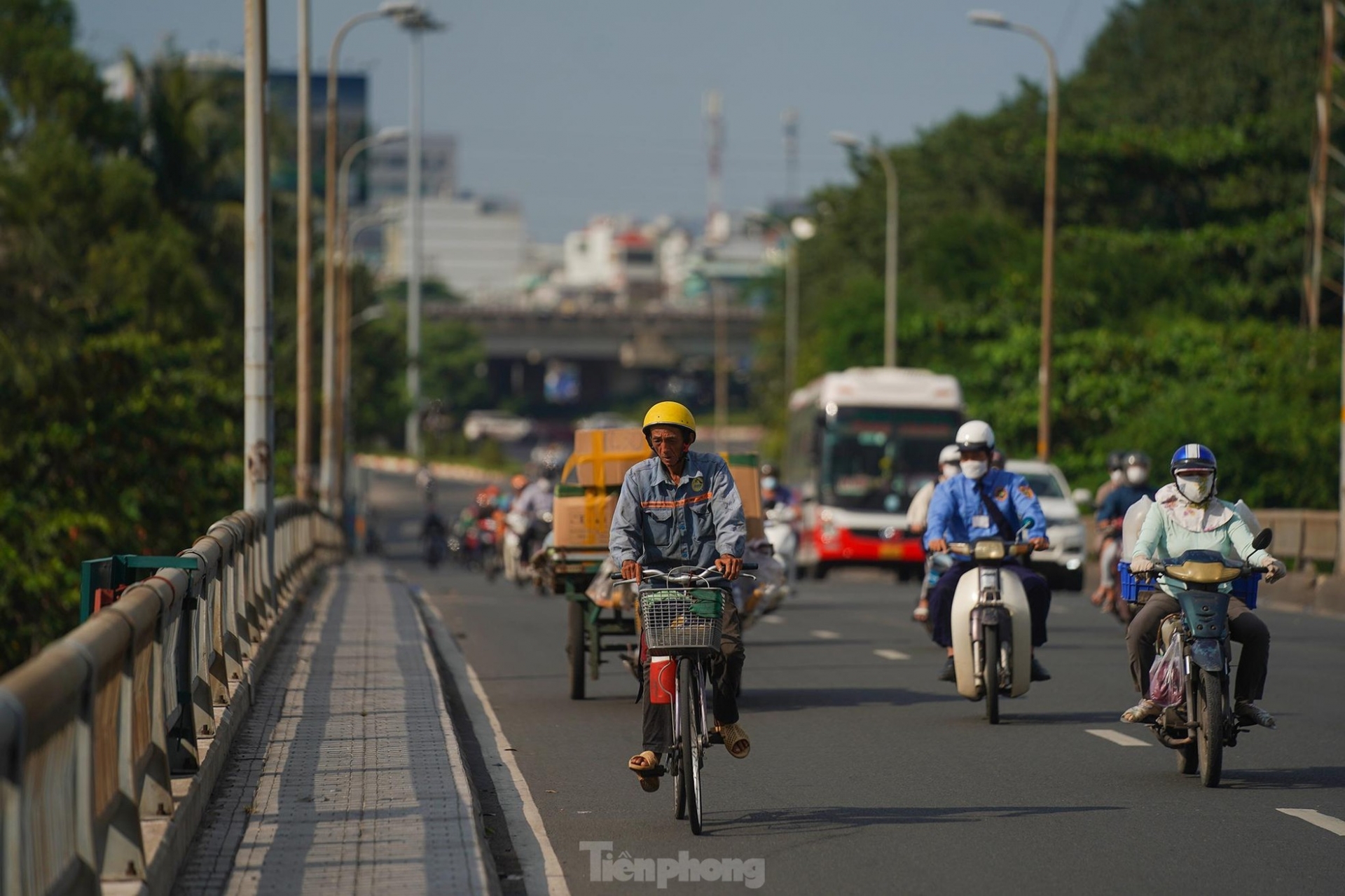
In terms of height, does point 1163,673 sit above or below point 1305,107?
below

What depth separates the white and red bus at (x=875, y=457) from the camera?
114ft

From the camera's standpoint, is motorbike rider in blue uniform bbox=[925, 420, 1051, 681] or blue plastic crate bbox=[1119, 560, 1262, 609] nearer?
blue plastic crate bbox=[1119, 560, 1262, 609]

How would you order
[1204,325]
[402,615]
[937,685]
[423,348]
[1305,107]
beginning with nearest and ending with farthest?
[937,685], [402,615], [1204,325], [1305,107], [423,348]

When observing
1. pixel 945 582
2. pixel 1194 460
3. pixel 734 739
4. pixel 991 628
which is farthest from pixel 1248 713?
pixel 945 582

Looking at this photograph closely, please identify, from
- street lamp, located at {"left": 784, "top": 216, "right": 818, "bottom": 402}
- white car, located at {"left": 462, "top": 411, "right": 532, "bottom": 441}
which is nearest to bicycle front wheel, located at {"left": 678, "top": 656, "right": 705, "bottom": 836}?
street lamp, located at {"left": 784, "top": 216, "right": 818, "bottom": 402}

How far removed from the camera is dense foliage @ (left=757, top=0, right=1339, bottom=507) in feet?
130

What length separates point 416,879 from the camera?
7.06m

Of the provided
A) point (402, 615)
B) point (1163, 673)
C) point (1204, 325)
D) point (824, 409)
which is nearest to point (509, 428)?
point (1204, 325)

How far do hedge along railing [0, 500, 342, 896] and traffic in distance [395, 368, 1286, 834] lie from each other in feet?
6.20

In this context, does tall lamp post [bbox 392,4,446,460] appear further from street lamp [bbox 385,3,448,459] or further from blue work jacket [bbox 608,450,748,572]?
blue work jacket [bbox 608,450,748,572]

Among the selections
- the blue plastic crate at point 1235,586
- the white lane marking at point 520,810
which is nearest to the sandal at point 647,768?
the white lane marking at point 520,810

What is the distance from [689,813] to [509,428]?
13669 centimetres

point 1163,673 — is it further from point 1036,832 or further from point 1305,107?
point 1305,107

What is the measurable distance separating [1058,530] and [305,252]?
1297cm
